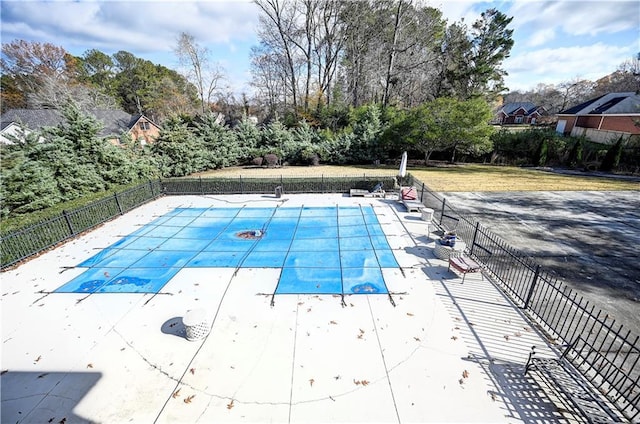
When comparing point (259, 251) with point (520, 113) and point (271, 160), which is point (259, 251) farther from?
point (520, 113)

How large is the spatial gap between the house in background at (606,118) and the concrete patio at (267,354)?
3391 cm

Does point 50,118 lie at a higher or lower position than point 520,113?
lower

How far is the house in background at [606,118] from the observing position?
1143 inches

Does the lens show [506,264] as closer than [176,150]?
Yes

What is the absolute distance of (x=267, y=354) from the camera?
222 inches

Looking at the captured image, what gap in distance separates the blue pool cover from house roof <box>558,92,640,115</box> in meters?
38.0

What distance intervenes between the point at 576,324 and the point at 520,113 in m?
68.7

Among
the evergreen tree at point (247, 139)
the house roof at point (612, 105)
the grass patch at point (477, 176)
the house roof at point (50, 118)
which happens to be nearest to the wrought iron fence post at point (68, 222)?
the grass patch at point (477, 176)

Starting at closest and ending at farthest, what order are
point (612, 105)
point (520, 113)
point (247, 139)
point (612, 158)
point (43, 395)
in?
1. point (43, 395)
2. point (612, 158)
3. point (247, 139)
4. point (612, 105)
5. point (520, 113)

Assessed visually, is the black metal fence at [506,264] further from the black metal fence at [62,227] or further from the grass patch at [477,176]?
the grass patch at [477,176]

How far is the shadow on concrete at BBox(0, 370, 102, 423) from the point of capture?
14.8 feet

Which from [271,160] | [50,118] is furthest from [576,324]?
[50,118]

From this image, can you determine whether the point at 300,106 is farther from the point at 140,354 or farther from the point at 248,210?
the point at 140,354

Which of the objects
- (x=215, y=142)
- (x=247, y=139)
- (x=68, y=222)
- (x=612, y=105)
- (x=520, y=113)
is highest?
(x=520, y=113)
